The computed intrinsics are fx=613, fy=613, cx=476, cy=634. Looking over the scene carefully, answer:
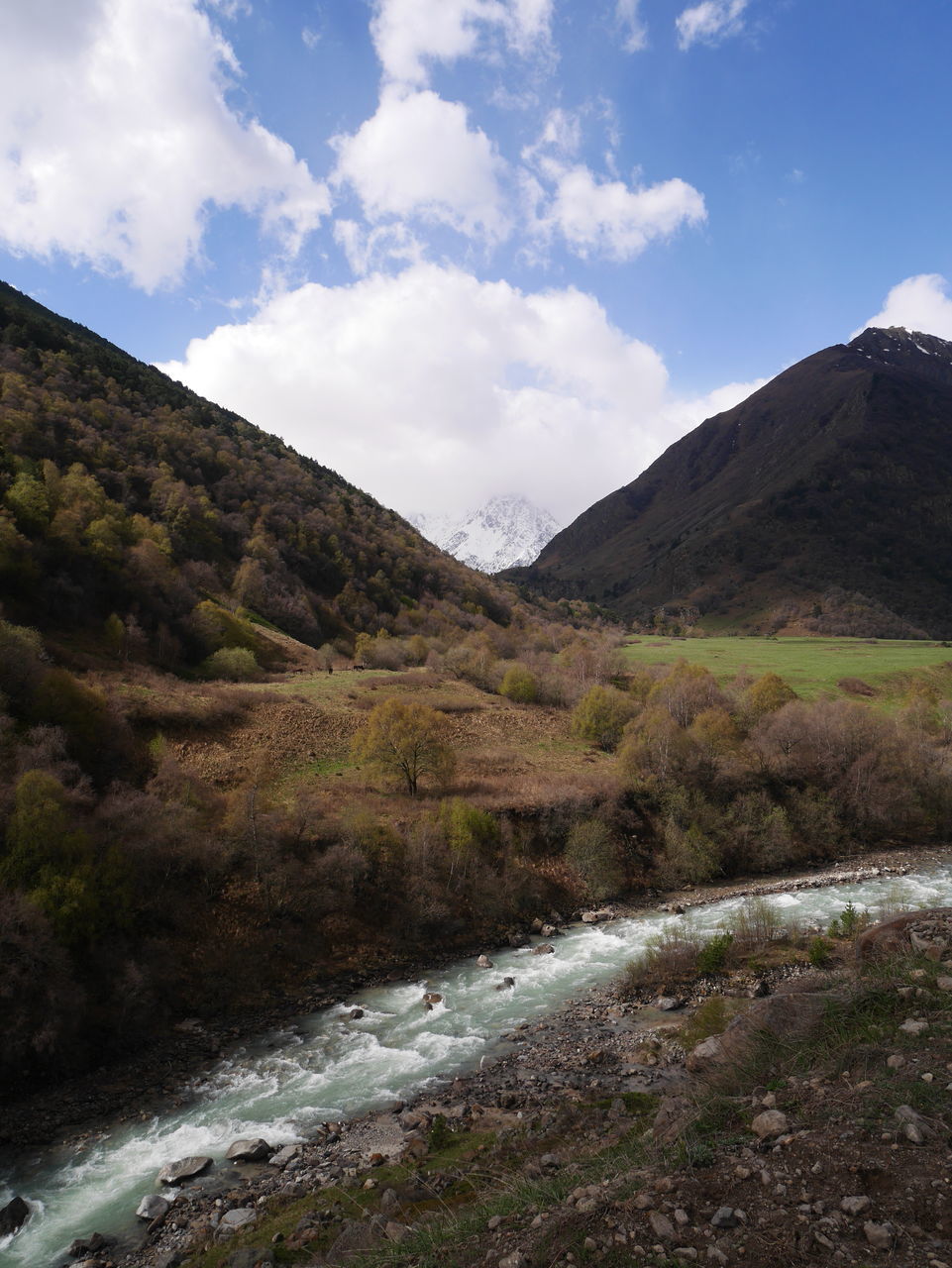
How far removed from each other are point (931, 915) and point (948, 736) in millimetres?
46411

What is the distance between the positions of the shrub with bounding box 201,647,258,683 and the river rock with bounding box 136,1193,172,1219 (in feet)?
138

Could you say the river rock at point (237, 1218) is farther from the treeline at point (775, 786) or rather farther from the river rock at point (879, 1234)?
the treeline at point (775, 786)

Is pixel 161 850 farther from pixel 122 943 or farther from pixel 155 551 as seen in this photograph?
pixel 155 551

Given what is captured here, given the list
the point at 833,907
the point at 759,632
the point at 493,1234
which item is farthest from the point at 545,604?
the point at 493,1234

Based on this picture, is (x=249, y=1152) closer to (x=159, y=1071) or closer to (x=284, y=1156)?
(x=284, y=1156)

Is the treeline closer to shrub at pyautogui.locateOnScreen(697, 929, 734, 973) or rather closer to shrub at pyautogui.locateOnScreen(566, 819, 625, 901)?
shrub at pyautogui.locateOnScreen(566, 819, 625, 901)

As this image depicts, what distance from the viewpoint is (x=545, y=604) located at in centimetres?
17175

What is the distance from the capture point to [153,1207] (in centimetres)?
1472

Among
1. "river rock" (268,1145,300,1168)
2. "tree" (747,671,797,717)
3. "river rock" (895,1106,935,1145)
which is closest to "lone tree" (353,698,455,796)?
"river rock" (268,1145,300,1168)

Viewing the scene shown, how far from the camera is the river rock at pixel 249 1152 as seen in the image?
1653cm

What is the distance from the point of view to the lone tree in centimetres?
4053

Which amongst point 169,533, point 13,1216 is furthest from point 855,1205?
point 169,533

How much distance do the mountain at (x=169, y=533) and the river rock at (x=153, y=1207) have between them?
4006 cm

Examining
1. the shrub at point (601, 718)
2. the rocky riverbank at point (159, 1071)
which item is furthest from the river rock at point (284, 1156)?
the shrub at point (601, 718)
